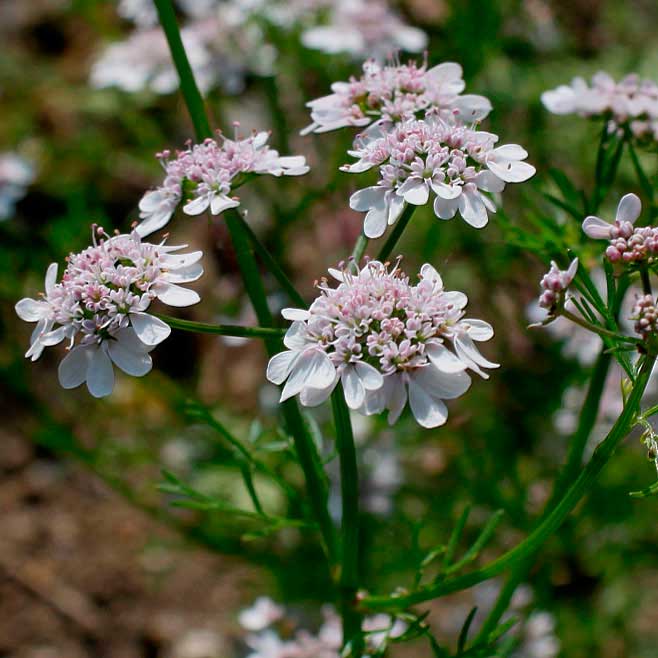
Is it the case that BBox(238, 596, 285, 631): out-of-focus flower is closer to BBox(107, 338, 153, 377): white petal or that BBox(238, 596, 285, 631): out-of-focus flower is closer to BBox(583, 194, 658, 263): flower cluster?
BBox(107, 338, 153, 377): white petal

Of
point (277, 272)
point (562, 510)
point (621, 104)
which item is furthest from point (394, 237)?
point (621, 104)

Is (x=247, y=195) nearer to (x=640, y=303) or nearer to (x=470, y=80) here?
(x=470, y=80)

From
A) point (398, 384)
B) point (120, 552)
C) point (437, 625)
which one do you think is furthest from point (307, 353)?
point (120, 552)

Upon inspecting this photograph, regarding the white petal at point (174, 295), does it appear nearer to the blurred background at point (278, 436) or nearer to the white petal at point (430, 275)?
the white petal at point (430, 275)

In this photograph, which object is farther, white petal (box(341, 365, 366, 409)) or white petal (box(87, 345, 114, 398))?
white petal (box(87, 345, 114, 398))

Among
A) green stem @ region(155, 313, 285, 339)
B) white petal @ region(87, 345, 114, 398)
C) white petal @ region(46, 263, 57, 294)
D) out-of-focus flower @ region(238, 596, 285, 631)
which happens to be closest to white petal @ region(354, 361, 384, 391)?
green stem @ region(155, 313, 285, 339)

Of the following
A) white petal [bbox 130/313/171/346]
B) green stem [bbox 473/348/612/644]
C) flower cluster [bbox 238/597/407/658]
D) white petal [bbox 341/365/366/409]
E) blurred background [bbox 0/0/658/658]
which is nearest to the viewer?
white petal [bbox 341/365/366/409]

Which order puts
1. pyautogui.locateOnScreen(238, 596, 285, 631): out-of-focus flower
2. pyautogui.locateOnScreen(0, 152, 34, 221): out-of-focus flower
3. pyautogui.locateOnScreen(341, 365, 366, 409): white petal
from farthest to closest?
pyautogui.locateOnScreen(0, 152, 34, 221): out-of-focus flower < pyautogui.locateOnScreen(238, 596, 285, 631): out-of-focus flower < pyautogui.locateOnScreen(341, 365, 366, 409): white petal
